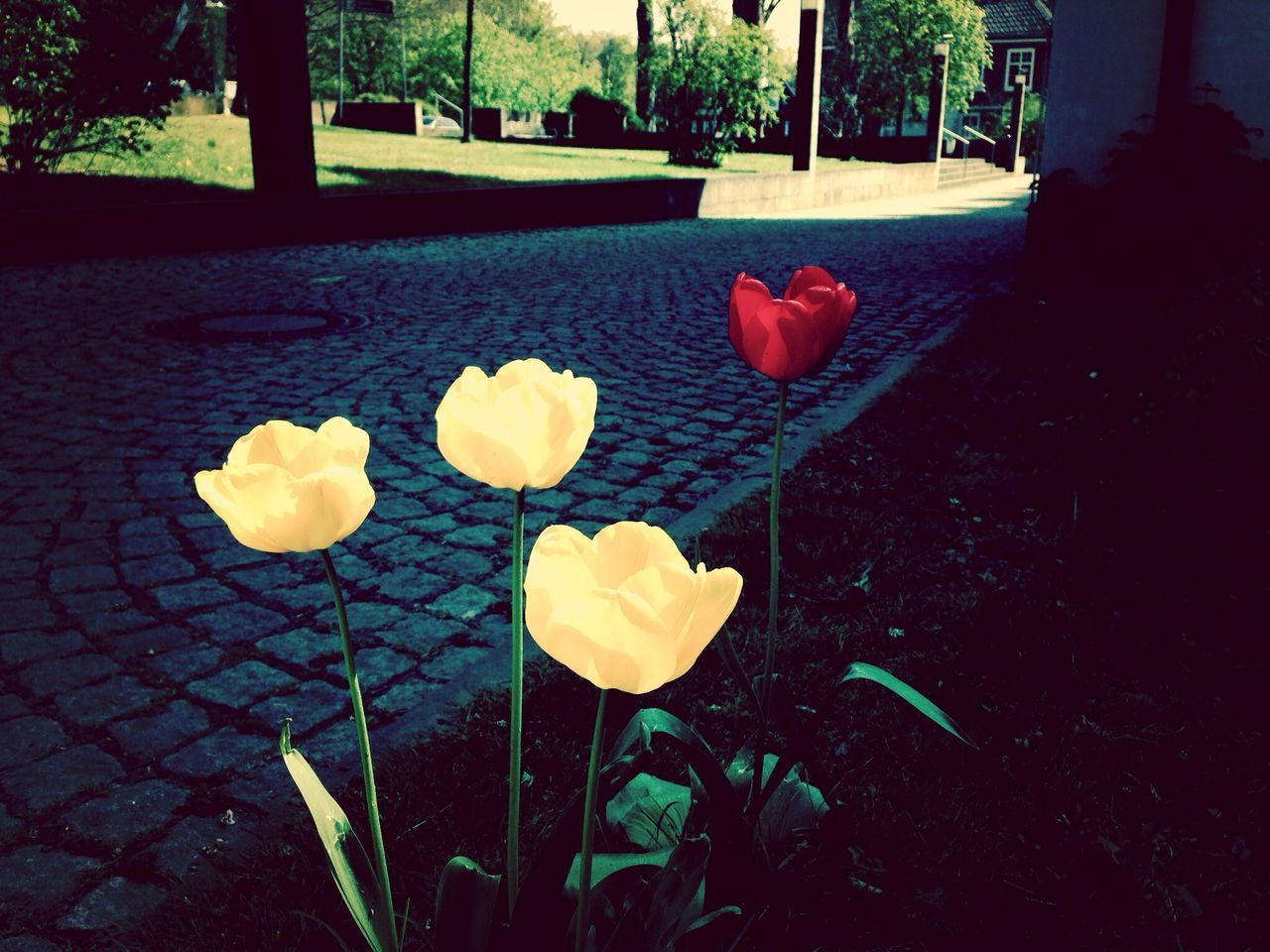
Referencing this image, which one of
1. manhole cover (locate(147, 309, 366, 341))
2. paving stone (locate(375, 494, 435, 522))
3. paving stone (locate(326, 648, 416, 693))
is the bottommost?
paving stone (locate(326, 648, 416, 693))

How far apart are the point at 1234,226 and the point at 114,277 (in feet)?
30.4

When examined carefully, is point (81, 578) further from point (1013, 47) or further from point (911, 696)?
point (1013, 47)

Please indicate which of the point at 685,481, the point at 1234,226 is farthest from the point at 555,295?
the point at 1234,226

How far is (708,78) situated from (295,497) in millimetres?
21438

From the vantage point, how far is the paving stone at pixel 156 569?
3441 millimetres

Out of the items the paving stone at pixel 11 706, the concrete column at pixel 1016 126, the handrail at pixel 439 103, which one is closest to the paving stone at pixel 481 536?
the paving stone at pixel 11 706

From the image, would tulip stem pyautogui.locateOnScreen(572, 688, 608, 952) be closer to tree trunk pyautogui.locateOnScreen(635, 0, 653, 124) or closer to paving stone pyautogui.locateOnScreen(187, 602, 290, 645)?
paving stone pyautogui.locateOnScreen(187, 602, 290, 645)

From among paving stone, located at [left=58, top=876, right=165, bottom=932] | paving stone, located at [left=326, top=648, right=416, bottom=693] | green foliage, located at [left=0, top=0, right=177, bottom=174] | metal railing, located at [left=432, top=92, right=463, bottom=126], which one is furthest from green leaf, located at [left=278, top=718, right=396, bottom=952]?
metal railing, located at [left=432, top=92, right=463, bottom=126]

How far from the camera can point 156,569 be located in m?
3.52

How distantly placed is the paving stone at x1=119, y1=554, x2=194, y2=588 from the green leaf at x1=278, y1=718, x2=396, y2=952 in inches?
98.0

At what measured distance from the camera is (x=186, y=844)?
216cm

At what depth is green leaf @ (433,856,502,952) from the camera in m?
1.20

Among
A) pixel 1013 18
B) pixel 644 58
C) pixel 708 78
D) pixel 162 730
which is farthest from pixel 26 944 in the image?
pixel 1013 18

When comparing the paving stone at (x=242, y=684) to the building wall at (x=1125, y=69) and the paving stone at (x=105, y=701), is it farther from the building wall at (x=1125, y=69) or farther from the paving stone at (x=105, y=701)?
the building wall at (x=1125, y=69)
